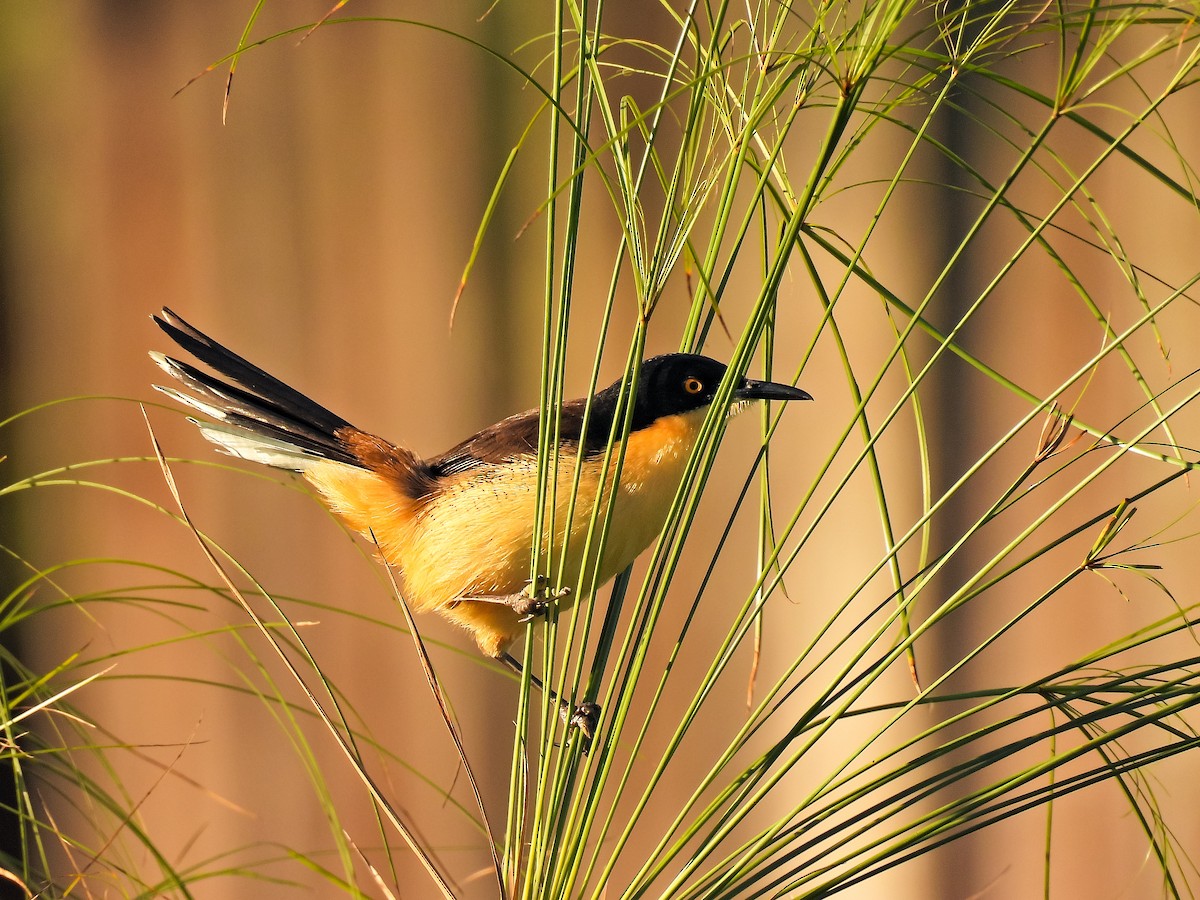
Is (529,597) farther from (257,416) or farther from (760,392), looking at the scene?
(257,416)

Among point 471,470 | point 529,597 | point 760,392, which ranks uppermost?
point 760,392

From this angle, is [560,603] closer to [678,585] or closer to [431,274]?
[678,585]

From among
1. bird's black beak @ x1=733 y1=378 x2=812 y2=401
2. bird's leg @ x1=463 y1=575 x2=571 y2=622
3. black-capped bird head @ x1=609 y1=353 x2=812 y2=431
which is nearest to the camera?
bird's leg @ x1=463 y1=575 x2=571 y2=622

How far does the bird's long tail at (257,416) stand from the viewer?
6.79 ft

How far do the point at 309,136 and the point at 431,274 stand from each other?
0.52m

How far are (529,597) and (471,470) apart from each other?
1065mm

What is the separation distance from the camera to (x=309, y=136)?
122 inches

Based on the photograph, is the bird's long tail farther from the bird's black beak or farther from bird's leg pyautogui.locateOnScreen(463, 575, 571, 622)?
the bird's black beak

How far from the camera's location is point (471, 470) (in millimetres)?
2156

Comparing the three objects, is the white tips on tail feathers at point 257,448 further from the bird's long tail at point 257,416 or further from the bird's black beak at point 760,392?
the bird's black beak at point 760,392

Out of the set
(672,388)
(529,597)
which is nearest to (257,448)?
(672,388)

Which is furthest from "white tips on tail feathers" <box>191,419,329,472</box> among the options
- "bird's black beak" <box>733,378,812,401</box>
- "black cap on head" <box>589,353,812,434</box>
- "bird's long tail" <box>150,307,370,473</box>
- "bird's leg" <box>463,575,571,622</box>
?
"bird's black beak" <box>733,378,812,401</box>

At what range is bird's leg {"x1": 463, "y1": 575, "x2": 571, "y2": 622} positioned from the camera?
108cm

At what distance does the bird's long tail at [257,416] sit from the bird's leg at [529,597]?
515 mm
